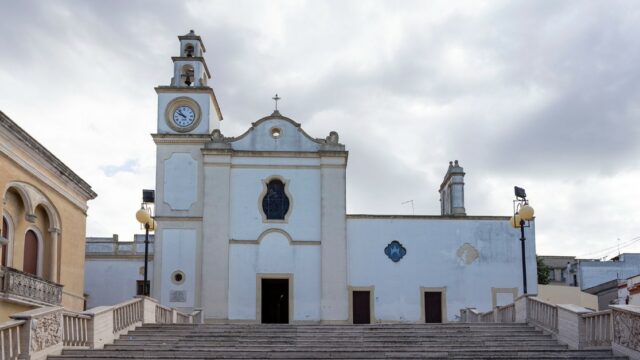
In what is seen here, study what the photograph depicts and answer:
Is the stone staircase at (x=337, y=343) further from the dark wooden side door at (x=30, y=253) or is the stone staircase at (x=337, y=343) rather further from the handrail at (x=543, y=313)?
the dark wooden side door at (x=30, y=253)

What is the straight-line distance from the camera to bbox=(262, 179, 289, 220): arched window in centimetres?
3472

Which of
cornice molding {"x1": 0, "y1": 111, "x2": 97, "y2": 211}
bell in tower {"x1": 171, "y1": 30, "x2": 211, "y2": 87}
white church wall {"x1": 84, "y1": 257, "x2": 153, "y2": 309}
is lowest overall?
white church wall {"x1": 84, "y1": 257, "x2": 153, "y2": 309}

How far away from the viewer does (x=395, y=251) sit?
3459 cm

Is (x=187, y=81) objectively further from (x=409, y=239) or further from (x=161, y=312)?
(x=161, y=312)

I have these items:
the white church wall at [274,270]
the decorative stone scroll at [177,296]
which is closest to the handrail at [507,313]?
the white church wall at [274,270]

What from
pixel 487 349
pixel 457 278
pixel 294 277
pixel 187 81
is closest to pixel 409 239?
pixel 457 278

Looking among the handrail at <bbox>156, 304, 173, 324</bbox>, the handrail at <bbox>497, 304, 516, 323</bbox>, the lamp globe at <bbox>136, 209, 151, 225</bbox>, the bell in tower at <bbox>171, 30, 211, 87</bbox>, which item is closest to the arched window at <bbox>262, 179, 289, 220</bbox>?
the bell in tower at <bbox>171, 30, 211, 87</bbox>

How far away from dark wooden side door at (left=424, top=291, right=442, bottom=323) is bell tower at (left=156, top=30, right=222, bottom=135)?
11524mm

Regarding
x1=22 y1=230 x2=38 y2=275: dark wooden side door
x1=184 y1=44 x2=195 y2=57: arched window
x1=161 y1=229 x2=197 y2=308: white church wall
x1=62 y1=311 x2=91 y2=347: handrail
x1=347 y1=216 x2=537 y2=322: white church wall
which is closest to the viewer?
x1=62 y1=311 x2=91 y2=347: handrail

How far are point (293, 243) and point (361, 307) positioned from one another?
3.78 m

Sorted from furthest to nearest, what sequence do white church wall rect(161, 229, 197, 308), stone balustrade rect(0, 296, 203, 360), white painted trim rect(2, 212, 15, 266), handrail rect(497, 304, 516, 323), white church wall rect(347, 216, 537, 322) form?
white church wall rect(347, 216, 537, 322)
white church wall rect(161, 229, 197, 308)
white painted trim rect(2, 212, 15, 266)
handrail rect(497, 304, 516, 323)
stone balustrade rect(0, 296, 203, 360)

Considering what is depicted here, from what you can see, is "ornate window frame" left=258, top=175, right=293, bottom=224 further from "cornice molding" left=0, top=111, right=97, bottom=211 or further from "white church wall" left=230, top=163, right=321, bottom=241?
"cornice molding" left=0, top=111, right=97, bottom=211

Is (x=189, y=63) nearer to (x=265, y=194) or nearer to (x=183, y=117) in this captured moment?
(x=183, y=117)

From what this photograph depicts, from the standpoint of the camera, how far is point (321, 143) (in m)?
35.2
